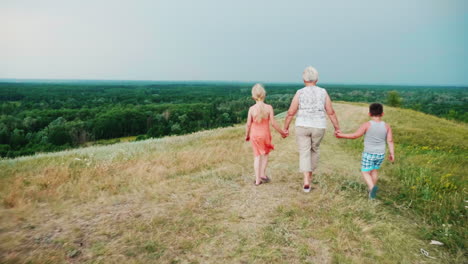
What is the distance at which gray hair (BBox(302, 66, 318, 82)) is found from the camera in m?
5.68

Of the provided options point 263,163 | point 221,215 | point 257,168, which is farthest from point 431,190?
point 221,215

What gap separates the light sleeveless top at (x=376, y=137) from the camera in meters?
5.44

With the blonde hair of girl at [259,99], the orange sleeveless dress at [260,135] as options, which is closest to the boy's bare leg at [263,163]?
the orange sleeveless dress at [260,135]

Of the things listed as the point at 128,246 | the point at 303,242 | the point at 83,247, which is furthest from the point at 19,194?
the point at 303,242

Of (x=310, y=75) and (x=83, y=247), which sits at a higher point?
(x=310, y=75)

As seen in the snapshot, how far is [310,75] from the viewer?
18.6 feet

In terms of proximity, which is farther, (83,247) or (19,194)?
(19,194)

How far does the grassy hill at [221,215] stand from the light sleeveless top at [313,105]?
1456mm

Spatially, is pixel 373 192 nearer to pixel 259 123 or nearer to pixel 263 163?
pixel 263 163

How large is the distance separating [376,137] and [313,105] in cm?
128

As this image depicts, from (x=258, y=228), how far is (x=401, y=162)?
6.69 m

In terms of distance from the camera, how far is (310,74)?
5.68 meters

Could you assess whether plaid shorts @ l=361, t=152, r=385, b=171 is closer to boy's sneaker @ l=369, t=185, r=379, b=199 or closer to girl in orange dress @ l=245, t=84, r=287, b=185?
boy's sneaker @ l=369, t=185, r=379, b=199

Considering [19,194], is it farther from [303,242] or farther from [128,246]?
[303,242]
